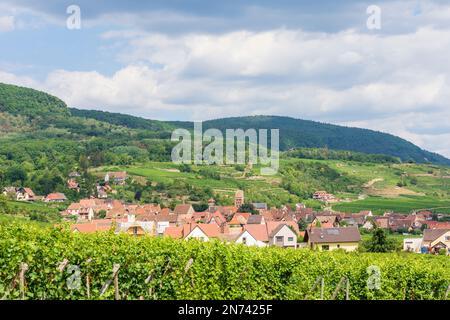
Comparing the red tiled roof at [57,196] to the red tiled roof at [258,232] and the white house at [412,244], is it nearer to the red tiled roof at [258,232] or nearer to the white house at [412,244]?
the red tiled roof at [258,232]

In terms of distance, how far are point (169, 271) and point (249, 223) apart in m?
71.4

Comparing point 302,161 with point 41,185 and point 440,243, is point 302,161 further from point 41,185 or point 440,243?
point 440,243

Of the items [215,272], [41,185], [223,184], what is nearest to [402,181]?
[223,184]

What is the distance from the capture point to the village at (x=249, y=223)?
74875 mm

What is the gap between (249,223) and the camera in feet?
304

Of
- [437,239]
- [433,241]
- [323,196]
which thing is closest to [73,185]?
[323,196]

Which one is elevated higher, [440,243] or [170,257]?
[170,257]

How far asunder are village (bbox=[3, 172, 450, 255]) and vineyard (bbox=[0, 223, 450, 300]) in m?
15.9

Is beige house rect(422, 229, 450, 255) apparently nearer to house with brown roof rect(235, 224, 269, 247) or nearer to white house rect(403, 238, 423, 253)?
white house rect(403, 238, 423, 253)

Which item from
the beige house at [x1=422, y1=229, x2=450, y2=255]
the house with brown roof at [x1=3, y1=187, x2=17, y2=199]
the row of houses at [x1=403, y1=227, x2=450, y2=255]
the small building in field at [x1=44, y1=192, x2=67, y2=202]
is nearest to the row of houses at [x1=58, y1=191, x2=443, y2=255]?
the row of houses at [x1=403, y1=227, x2=450, y2=255]

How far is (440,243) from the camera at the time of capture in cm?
8700

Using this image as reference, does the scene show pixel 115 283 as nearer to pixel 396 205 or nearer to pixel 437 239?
pixel 437 239

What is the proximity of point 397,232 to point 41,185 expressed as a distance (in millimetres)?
81962

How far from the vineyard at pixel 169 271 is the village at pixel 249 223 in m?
15.9
